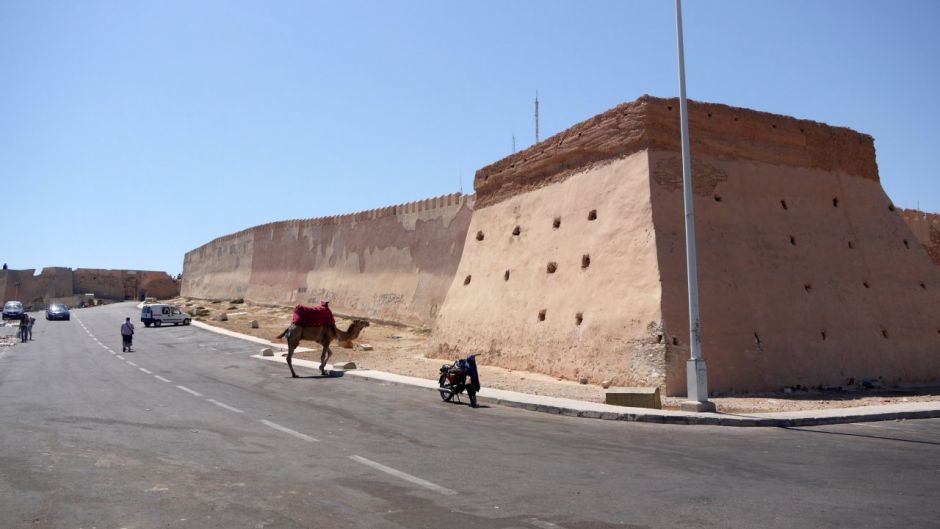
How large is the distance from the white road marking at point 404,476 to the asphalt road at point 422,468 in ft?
0.08

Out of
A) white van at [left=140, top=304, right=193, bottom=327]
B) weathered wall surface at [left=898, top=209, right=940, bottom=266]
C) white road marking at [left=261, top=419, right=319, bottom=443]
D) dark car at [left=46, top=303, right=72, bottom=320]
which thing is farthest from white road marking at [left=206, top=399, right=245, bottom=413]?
dark car at [left=46, top=303, right=72, bottom=320]

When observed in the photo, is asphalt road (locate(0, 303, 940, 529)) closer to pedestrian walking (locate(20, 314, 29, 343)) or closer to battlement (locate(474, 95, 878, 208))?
battlement (locate(474, 95, 878, 208))

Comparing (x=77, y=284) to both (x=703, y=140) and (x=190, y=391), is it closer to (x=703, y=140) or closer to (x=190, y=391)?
(x=190, y=391)

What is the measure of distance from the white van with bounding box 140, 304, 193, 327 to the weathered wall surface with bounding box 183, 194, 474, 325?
7.32m

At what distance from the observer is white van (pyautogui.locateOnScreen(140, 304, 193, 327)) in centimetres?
4828

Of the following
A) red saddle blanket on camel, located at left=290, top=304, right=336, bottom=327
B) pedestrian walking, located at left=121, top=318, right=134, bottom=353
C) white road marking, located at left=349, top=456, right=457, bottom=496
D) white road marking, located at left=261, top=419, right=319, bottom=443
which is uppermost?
red saddle blanket on camel, located at left=290, top=304, right=336, bottom=327

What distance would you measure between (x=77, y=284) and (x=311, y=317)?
3167 inches

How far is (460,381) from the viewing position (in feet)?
50.9

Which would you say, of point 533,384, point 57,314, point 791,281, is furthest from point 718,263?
point 57,314

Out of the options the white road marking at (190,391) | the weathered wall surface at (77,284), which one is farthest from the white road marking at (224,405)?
the weathered wall surface at (77,284)

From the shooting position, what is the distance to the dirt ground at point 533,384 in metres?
15.0

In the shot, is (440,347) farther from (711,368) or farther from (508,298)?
(711,368)

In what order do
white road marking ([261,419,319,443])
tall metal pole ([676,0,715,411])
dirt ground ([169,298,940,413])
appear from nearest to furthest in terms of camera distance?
white road marking ([261,419,319,443]) → tall metal pole ([676,0,715,411]) → dirt ground ([169,298,940,413])

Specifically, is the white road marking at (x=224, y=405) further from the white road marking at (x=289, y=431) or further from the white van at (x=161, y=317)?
the white van at (x=161, y=317)
